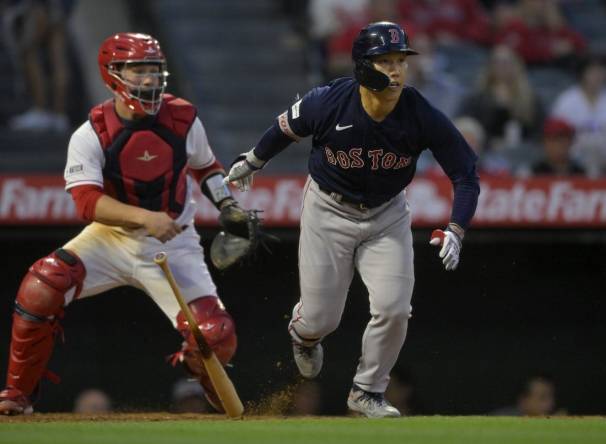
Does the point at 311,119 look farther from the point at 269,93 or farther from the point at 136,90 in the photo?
the point at 269,93

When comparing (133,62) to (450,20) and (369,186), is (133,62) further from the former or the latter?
(450,20)

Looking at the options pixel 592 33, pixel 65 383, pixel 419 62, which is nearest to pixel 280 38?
pixel 419 62

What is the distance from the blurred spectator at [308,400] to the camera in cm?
989

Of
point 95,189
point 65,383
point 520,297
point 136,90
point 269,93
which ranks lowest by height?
point 65,383

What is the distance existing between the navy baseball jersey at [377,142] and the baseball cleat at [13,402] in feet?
6.41

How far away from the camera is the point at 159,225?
6914 millimetres

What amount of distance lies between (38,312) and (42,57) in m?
4.46

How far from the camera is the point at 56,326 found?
7293mm

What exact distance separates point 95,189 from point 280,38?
541cm

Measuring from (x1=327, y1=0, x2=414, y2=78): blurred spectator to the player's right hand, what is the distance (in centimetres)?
451

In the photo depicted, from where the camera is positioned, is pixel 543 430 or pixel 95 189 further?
pixel 95 189

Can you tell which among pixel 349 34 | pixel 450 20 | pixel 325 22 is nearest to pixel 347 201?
pixel 349 34

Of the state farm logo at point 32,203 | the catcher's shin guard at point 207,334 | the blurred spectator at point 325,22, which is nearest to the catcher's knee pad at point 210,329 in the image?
the catcher's shin guard at point 207,334

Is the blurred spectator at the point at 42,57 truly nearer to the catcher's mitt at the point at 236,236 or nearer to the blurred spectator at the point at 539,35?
the catcher's mitt at the point at 236,236
